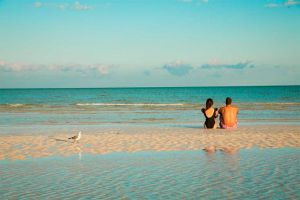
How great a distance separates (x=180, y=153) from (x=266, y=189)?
13.5 feet

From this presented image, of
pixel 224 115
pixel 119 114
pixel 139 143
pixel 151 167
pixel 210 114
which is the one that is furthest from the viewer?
pixel 119 114

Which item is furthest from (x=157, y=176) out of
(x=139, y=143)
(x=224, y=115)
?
(x=224, y=115)

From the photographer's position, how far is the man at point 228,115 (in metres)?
16.0

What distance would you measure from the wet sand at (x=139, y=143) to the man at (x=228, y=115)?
101 centimetres

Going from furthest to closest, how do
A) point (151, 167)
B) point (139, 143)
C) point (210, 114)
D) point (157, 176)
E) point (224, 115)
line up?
1. point (210, 114)
2. point (224, 115)
3. point (139, 143)
4. point (151, 167)
5. point (157, 176)

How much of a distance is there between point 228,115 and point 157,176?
898 centimetres

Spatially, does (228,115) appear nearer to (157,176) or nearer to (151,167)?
(151,167)

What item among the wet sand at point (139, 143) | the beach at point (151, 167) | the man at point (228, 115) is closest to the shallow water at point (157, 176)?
the beach at point (151, 167)

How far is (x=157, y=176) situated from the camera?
7.80 metres

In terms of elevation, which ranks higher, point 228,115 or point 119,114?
point 228,115

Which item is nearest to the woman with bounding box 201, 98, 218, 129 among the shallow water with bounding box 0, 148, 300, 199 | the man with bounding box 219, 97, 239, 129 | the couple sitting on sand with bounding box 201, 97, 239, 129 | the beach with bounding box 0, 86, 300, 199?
the couple sitting on sand with bounding box 201, 97, 239, 129

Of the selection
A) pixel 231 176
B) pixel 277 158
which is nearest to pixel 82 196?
pixel 231 176

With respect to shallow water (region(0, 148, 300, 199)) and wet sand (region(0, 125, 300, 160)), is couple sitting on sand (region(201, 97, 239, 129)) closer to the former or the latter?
wet sand (region(0, 125, 300, 160))

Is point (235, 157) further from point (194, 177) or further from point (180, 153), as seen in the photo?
point (194, 177)
